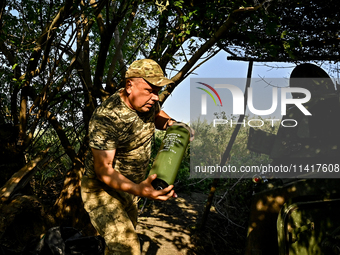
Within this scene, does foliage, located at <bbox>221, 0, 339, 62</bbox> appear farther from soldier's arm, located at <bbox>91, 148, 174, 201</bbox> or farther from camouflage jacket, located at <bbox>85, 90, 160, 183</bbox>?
soldier's arm, located at <bbox>91, 148, 174, 201</bbox>

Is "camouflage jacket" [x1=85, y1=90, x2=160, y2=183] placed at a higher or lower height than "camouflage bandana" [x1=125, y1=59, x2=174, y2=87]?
lower

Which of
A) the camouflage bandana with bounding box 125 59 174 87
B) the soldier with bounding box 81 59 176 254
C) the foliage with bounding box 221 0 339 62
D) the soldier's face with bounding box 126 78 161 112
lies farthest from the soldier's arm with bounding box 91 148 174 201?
the foliage with bounding box 221 0 339 62

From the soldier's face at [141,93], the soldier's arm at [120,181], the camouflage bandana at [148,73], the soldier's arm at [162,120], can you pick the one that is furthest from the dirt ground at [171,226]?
the camouflage bandana at [148,73]

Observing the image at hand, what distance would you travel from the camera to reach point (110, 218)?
96.7 inches

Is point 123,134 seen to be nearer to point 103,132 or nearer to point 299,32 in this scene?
point 103,132

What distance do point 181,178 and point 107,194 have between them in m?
5.29

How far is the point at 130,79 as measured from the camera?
246 cm

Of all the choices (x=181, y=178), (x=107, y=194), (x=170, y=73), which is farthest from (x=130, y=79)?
(x=181, y=178)

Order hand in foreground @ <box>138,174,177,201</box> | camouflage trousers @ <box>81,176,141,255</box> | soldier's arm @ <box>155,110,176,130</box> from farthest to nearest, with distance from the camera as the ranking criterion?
soldier's arm @ <box>155,110,176,130</box>, camouflage trousers @ <box>81,176,141,255</box>, hand in foreground @ <box>138,174,177,201</box>

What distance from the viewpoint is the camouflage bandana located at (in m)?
2.36

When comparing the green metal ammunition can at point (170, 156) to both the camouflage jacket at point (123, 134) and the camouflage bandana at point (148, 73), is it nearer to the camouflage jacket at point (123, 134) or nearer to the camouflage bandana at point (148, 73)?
the camouflage jacket at point (123, 134)

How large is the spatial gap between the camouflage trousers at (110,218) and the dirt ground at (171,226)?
1.89m

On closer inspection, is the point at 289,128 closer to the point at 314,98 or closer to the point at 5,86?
the point at 314,98

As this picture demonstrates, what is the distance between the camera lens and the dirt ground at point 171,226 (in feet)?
14.4
